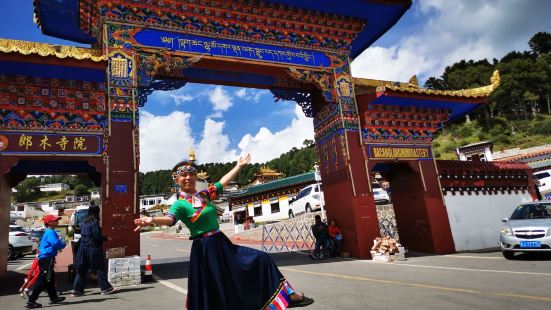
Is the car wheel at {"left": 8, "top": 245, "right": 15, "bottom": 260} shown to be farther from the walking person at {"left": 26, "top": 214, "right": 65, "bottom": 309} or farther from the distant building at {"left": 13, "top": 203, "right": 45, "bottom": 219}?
the distant building at {"left": 13, "top": 203, "right": 45, "bottom": 219}

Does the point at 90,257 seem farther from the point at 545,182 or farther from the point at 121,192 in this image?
the point at 545,182

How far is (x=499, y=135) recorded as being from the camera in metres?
53.9

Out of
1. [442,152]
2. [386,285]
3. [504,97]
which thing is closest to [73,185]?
[442,152]

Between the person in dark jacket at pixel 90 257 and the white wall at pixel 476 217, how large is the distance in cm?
1045

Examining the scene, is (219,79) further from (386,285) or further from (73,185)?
(73,185)

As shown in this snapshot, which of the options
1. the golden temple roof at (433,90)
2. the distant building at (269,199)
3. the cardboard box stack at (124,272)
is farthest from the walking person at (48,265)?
the distant building at (269,199)

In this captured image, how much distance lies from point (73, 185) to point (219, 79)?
113 metres

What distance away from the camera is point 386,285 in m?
6.01

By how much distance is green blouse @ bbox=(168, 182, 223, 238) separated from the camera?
3359 mm

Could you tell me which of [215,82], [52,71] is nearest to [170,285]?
[52,71]

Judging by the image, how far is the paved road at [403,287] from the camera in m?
4.57

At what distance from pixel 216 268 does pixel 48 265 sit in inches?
172

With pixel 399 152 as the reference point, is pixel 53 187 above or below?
above

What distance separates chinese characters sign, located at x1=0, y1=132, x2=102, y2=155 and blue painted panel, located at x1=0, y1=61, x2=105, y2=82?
134cm
